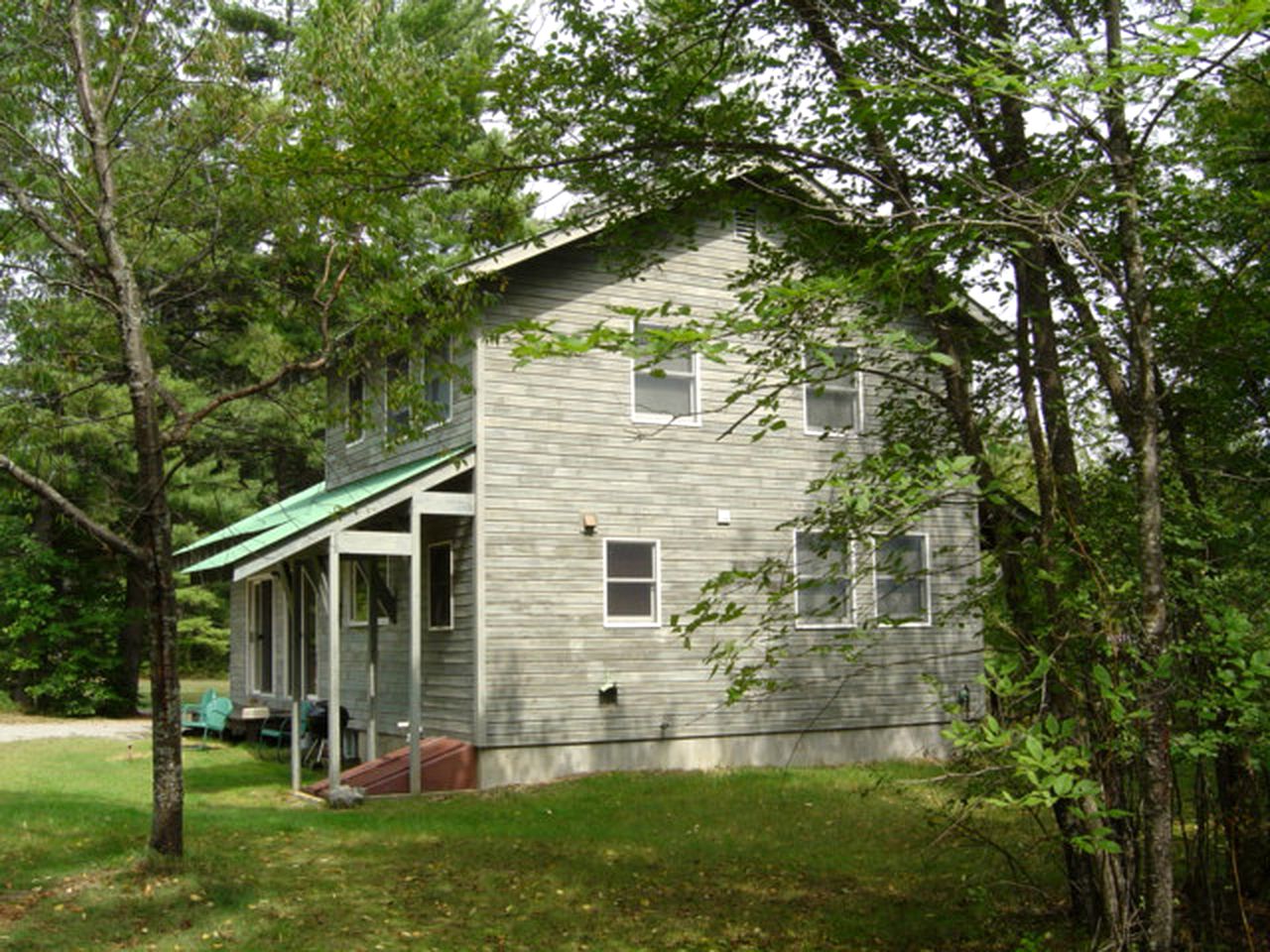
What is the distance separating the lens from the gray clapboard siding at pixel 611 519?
50.4ft

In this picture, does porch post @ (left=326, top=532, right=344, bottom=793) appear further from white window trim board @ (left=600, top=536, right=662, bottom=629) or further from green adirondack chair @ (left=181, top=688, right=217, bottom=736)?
green adirondack chair @ (left=181, top=688, right=217, bottom=736)

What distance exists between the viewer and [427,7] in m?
32.4

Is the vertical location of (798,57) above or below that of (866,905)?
above

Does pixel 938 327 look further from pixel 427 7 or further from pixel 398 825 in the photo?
pixel 427 7

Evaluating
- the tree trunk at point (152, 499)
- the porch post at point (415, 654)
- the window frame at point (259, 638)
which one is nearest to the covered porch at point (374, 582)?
the porch post at point (415, 654)

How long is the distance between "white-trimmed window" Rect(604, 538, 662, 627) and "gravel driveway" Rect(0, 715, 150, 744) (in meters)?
10.9

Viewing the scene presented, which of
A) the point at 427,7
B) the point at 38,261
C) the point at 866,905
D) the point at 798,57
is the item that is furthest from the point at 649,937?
the point at 427,7

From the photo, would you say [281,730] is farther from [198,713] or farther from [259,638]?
[259,638]

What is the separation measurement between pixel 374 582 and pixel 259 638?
8521mm

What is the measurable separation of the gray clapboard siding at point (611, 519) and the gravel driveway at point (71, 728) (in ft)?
34.5

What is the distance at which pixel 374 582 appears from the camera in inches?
619

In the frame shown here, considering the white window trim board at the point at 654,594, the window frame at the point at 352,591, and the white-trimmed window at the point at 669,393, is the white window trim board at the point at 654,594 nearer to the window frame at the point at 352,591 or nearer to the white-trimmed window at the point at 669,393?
the white-trimmed window at the point at 669,393

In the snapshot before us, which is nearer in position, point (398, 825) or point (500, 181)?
point (500, 181)

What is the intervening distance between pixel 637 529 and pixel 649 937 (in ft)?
26.3
